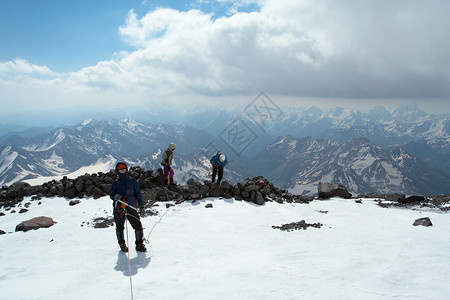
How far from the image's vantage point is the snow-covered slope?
6.13 meters

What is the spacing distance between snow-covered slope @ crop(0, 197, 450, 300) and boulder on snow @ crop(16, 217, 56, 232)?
0.59 m

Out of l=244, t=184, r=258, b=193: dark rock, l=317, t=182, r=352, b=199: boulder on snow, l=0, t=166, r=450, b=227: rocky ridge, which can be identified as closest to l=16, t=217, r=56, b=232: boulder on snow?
l=0, t=166, r=450, b=227: rocky ridge

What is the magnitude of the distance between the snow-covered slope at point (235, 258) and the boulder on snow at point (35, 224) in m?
0.59

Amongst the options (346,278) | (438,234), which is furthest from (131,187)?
(438,234)

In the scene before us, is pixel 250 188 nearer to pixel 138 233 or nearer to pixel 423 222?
pixel 138 233

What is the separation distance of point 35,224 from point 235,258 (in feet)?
33.7

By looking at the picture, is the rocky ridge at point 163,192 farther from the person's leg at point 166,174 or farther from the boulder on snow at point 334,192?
the boulder on snow at point 334,192

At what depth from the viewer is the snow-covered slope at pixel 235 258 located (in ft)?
20.1

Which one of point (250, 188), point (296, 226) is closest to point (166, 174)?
point (250, 188)

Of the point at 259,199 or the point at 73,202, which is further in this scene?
the point at 73,202

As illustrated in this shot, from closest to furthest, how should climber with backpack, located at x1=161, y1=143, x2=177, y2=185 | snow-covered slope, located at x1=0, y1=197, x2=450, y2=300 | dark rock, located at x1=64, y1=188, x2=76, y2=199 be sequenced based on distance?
snow-covered slope, located at x1=0, y1=197, x2=450, y2=300
dark rock, located at x1=64, y1=188, x2=76, y2=199
climber with backpack, located at x1=161, y1=143, x2=177, y2=185

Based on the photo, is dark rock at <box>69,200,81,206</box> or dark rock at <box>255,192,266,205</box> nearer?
dark rock at <box>255,192,266,205</box>

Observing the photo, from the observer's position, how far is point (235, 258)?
27.7 feet

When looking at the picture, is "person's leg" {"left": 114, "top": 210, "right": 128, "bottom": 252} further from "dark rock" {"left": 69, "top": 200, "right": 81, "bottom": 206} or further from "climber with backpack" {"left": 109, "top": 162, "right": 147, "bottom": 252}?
"dark rock" {"left": 69, "top": 200, "right": 81, "bottom": 206}
